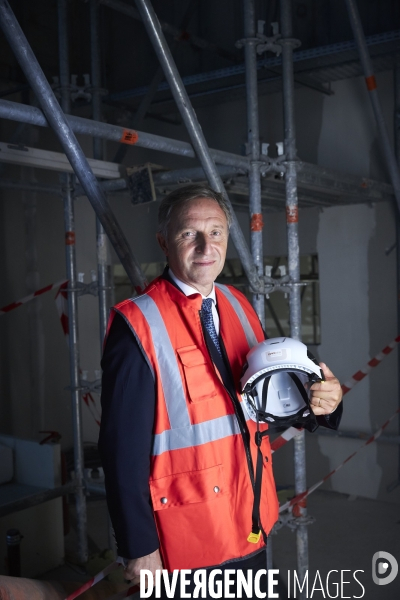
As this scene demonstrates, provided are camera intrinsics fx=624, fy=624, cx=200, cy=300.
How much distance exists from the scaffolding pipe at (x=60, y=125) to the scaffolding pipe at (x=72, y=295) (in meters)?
1.99

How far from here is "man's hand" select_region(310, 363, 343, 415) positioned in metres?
2.35

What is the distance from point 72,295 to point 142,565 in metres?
3.16

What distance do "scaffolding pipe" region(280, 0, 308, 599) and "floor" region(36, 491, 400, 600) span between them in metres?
0.47

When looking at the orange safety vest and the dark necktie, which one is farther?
the dark necktie

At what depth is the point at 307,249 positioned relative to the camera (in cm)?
691

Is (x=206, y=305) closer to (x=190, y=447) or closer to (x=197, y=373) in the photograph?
(x=197, y=373)

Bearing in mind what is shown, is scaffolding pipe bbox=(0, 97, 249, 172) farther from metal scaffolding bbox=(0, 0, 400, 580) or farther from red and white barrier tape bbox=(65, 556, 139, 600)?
red and white barrier tape bbox=(65, 556, 139, 600)

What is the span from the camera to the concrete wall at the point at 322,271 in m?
6.38

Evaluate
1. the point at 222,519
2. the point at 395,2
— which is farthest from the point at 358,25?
the point at 222,519

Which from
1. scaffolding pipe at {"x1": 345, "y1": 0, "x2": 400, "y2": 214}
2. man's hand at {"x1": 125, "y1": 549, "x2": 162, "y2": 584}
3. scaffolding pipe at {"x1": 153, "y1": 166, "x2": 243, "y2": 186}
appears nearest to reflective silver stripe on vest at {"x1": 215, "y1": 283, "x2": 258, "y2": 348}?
man's hand at {"x1": 125, "y1": 549, "x2": 162, "y2": 584}

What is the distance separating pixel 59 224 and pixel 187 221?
209 inches

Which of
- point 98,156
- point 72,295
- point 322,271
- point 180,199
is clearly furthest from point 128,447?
point 322,271

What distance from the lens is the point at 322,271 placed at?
6.81 metres

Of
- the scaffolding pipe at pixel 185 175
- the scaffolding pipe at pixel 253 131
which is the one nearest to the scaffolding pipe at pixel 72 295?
the scaffolding pipe at pixel 185 175
